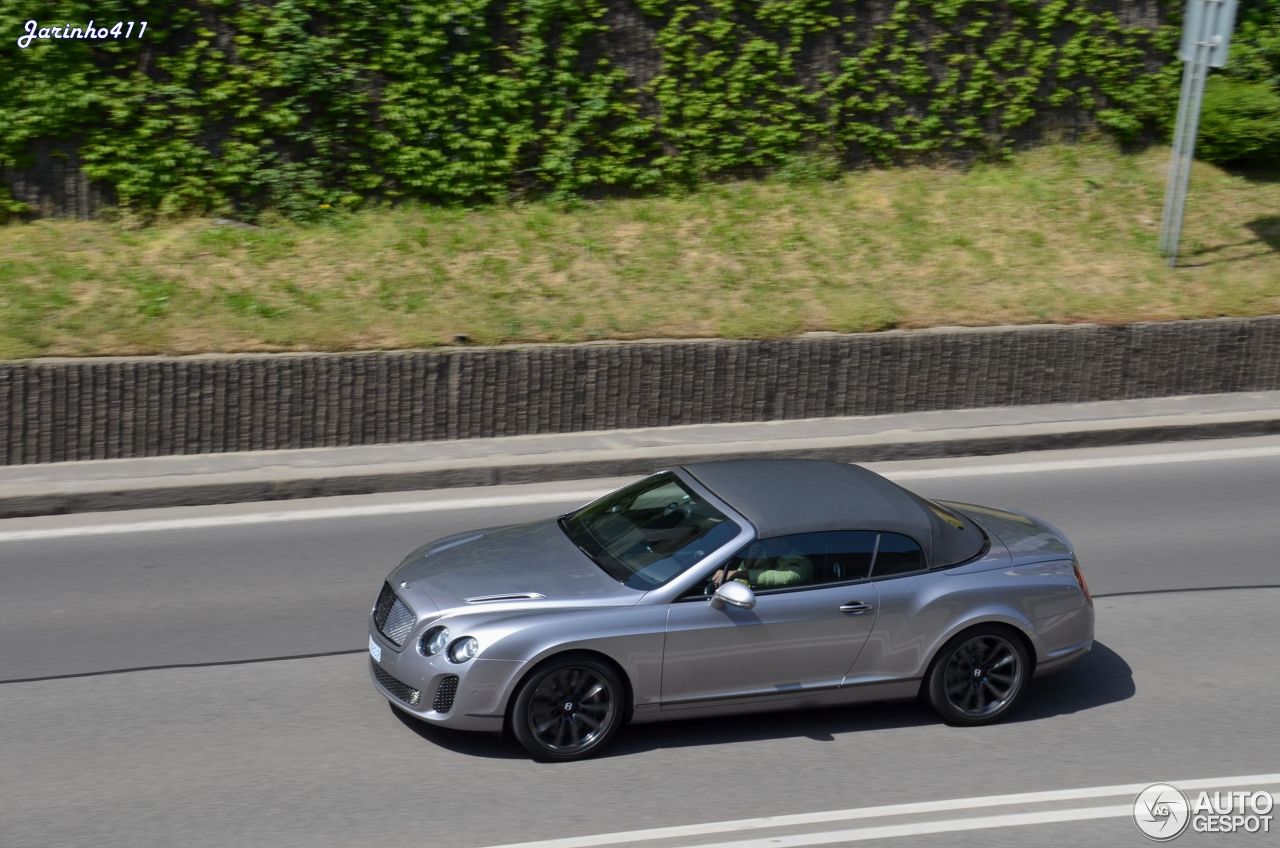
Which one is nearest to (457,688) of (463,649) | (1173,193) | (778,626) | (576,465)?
(463,649)

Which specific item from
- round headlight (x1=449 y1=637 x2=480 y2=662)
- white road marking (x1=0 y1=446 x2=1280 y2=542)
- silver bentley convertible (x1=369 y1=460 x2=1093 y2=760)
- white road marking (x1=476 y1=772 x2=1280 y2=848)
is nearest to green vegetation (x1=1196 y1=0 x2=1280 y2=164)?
white road marking (x1=0 y1=446 x2=1280 y2=542)

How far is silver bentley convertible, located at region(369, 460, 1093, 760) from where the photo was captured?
666 cm

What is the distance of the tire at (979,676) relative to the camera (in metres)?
7.27

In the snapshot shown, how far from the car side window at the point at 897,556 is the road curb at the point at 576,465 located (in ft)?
14.9

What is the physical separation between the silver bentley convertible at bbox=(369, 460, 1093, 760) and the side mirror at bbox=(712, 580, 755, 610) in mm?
13

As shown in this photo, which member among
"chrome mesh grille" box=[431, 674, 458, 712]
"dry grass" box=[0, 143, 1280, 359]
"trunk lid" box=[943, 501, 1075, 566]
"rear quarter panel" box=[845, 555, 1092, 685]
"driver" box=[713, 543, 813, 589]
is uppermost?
"dry grass" box=[0, 143, 1280, 359]

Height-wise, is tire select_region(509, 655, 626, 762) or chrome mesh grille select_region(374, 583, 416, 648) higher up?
chrome mesh grille select_region(374, 583, 416, 648)

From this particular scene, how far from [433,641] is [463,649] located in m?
0.19

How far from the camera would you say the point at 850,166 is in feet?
55.6

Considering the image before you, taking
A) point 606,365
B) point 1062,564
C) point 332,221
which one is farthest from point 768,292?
point 1062,564

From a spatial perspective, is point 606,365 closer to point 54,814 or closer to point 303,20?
point 303,20

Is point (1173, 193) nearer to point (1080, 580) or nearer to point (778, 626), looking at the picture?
point (1080, 580)

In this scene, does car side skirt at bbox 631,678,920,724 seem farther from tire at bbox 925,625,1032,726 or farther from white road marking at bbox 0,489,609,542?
white road marking at bbox 0,489,609,542

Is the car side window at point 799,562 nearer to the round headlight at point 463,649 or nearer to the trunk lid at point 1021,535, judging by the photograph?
the trunk lid at point 1021,535
